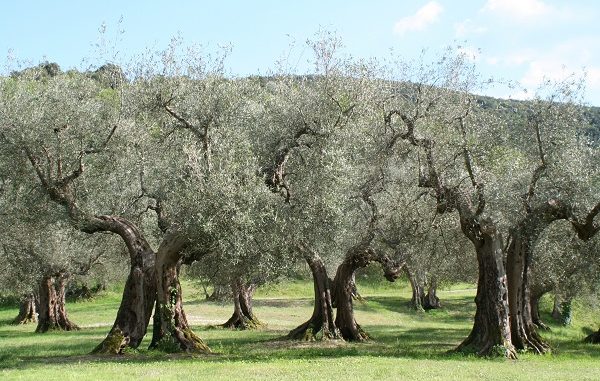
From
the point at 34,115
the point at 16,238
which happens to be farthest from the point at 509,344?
the point at 16,238

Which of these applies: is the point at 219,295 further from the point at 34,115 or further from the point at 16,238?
the point at 34,115

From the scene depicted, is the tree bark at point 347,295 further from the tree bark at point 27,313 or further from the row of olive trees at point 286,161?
the tree bark at point 27,313

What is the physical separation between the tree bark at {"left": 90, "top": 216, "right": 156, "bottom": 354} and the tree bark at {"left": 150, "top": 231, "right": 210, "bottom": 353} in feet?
1.58

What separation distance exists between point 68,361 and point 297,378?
28.4 feet

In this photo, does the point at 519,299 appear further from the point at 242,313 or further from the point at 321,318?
the point at 242,313

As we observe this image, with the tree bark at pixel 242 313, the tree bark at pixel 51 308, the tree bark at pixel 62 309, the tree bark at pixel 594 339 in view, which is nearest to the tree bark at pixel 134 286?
the tree bark at pixel 242 313

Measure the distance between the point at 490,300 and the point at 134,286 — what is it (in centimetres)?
1277

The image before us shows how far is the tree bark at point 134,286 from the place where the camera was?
22906 mm

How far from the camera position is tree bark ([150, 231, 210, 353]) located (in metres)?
22.6

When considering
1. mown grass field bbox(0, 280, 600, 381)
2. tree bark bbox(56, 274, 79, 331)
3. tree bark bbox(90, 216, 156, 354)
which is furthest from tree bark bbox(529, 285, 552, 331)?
tree bark bbox(56, 274, 79, 331)

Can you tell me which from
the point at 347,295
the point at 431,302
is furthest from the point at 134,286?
the point at 431,302

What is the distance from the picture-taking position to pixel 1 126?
21.0 meters

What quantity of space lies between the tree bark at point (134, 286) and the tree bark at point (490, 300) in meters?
11.5

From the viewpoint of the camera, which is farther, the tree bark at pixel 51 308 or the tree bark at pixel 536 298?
the tree bark at pixel 51 308
